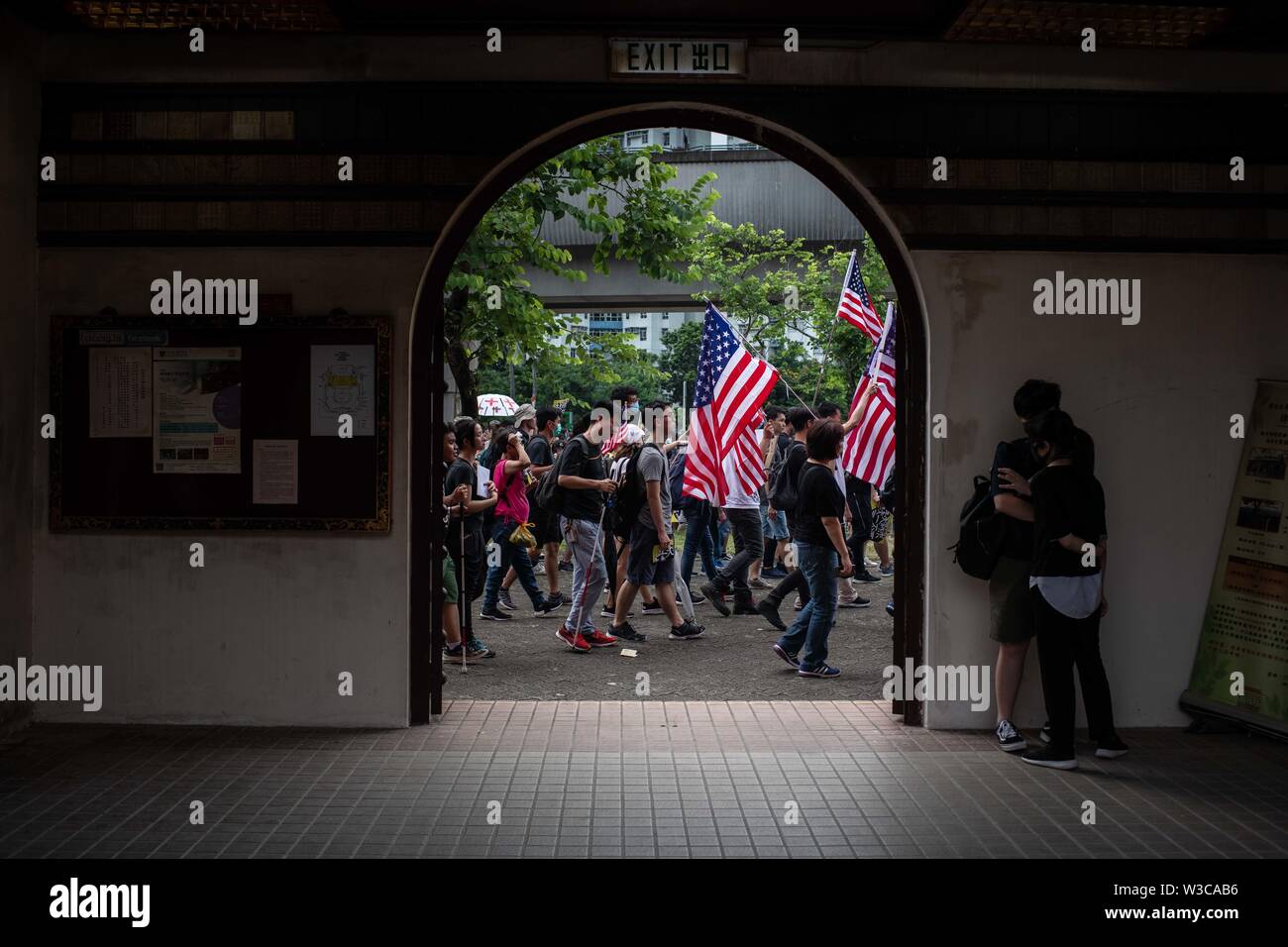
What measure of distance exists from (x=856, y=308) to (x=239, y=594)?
822 centimetres

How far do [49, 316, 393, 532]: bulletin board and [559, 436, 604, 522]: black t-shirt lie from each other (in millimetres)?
3598

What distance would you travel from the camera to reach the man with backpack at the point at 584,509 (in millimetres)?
10859

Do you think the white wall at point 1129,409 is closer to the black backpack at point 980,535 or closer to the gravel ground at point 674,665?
the black backpack at point 980,535

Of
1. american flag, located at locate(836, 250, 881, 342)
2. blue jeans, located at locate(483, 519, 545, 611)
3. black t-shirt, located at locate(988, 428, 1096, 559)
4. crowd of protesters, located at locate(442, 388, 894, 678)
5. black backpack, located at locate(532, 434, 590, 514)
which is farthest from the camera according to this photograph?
american flag, located at locate(836, 250, 881, 342)

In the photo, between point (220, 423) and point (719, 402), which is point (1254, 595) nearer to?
point (719, 402)

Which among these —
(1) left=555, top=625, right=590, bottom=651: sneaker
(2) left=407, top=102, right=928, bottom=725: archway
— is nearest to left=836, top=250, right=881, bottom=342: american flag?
(1) left=555, top=625, right=590, bottom=651: sneaker

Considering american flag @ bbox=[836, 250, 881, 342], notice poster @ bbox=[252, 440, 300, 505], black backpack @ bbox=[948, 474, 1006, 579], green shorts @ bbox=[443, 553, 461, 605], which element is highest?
american flag @ bbox=[836, 250, 881, 342]

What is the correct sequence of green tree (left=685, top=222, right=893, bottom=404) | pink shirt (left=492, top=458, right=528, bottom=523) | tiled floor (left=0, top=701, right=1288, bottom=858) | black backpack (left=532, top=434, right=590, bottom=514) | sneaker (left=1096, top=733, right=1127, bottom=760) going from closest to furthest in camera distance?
tiled floor (left=0, top=701, right=1288, bottom=858), sneaker (left=1096, top=733, right=1127, bottom=760), black backpack (left=532, top=434, right=590, bottom=514), pink shirt (left=492, top=458, right=528, bottom=523), green tree (left=685, top=222, right=893, bottom=404)

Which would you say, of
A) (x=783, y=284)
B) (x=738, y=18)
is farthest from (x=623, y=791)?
(x=783, y=284)

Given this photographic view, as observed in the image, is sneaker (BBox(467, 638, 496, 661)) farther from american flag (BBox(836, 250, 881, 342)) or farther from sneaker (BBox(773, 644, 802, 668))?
american flag (BBox(836, 250, 881, 342))

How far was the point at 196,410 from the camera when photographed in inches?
303

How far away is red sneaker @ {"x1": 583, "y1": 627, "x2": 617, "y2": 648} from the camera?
1106 centimetres

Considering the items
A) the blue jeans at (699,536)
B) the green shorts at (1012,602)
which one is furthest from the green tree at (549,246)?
the green shorts at (1012,602)

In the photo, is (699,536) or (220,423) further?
(699,536)
